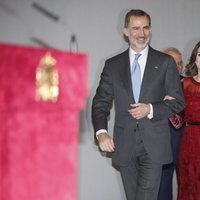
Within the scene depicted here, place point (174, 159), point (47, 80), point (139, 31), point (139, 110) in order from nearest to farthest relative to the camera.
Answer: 1. point (47, 80)
2. point (139, 110)
3. point (139, 31)
4. point (174, 159)

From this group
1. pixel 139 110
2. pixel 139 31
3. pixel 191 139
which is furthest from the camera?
pixel 191 139

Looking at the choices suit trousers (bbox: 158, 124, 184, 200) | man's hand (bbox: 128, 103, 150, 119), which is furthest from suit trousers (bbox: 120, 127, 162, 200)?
suit trousers (bbox: 158, 124, 184, 200)

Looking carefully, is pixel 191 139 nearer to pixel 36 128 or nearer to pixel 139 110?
pixel 139 110

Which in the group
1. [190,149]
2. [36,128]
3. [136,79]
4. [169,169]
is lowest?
[169,169]

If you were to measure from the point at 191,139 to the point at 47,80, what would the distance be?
5.45ft

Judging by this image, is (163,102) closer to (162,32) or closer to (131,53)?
(131,53)

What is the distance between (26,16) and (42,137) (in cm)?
121

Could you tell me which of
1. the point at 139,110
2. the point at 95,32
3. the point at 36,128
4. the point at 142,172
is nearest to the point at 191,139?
the point at 142,172

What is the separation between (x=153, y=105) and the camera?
1729 mm

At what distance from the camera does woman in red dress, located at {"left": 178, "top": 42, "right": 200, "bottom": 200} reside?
7.33 ft

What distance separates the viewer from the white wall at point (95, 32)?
196 centimetres

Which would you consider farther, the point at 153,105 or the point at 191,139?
the point at 191,139

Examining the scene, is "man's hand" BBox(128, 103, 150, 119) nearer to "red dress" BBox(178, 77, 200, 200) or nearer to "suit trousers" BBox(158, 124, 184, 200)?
"red dress" BBox(178, 77, 200, 200)

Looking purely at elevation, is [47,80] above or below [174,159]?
above
